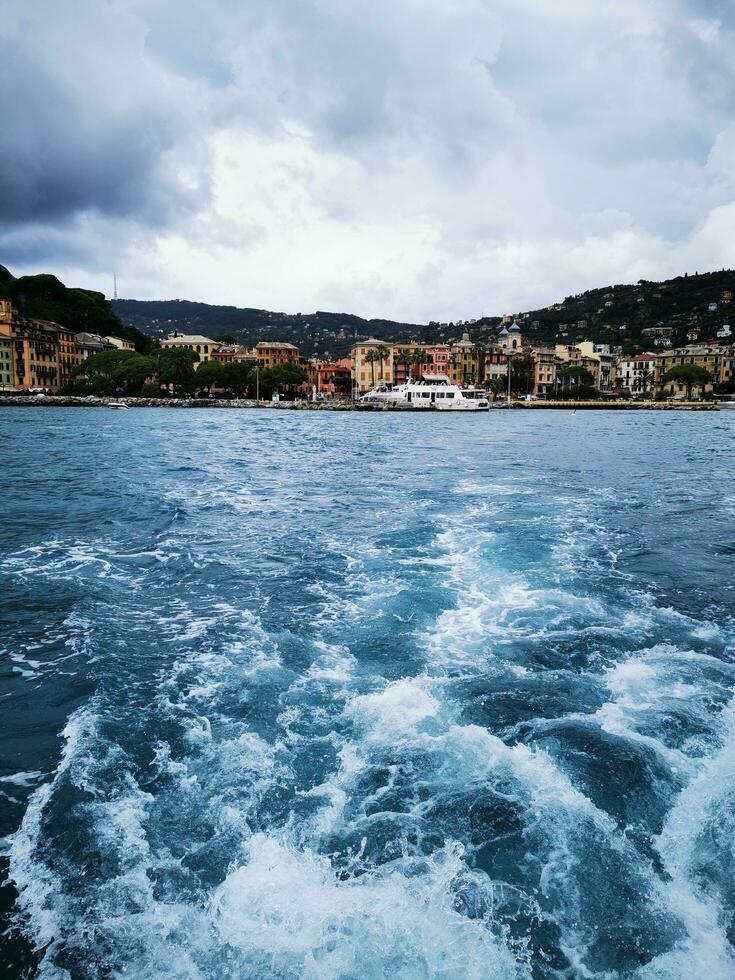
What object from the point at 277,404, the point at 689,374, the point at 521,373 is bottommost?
the point at 277,404

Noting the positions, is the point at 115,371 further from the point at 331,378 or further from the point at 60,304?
the point at 331,378

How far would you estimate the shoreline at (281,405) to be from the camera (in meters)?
91.6

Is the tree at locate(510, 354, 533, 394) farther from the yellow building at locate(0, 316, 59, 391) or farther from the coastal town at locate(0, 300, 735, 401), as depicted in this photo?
the yellow building at locate(0, 316, 59, 391)

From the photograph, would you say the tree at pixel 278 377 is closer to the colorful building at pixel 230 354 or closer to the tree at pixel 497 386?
the colorful building at pixel 230 354

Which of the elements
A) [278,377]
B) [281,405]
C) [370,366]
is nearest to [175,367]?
[278,377]

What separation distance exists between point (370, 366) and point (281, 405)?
29.5m

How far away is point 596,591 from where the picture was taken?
8.92m

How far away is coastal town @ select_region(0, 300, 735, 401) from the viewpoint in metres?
104

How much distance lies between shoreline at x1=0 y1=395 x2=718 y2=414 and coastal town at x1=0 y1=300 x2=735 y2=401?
6516mm

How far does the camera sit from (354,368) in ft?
417

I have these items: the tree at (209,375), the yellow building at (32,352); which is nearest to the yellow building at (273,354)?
the tree at (209,375)

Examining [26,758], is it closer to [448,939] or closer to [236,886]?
[236,886]

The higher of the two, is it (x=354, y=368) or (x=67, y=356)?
(x=67, y=356)

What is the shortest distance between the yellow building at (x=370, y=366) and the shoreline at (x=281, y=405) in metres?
24.8
